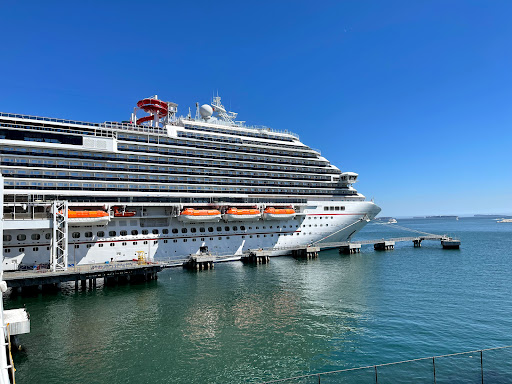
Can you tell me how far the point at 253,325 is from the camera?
2105 centimetres

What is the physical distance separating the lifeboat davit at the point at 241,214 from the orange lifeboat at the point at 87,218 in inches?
574

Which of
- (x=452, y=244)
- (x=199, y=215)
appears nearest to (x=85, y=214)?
(x=199, y=215)

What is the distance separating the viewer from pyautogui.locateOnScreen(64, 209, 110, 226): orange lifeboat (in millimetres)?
33062

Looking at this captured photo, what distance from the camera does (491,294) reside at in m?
27.7

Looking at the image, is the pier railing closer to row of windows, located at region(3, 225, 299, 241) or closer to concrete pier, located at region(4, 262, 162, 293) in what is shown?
concrete pier, located at region(4, 262, 162, 293)

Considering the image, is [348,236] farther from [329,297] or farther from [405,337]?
[405,337]

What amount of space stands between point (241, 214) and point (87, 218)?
59.7 ft

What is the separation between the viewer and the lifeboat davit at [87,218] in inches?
1302

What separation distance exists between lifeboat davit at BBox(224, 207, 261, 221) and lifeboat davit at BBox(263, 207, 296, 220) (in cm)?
135

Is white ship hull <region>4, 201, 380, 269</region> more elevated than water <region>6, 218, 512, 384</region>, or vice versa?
white ship hull <region>4, 201, 380, 269</region>

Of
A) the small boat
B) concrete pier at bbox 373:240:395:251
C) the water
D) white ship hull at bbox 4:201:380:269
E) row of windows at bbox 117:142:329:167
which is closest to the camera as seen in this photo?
the water

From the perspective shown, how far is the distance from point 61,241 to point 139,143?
46.4 feet

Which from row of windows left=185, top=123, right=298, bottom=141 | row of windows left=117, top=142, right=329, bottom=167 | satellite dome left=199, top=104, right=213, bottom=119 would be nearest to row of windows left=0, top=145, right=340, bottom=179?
row of windows left=117, top=142, right=329, bottom=167

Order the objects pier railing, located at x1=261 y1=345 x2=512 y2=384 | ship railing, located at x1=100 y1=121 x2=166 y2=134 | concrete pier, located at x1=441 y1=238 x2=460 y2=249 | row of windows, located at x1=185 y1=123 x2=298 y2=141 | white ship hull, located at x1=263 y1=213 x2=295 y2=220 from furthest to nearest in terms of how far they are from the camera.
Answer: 1. concrete pier, located at x1=441 y1=238 x2=460 y2=249
2. row of windows, located at x1=185 y1=123 x2=298 y2=141
3. white ship hull, located at x1=263 y1=213 x2=295 y2=220
4. ship railing, located at x1=100 y1=121 x2=166 y2=134
5. pier railing, located at x1=261 y1=345 x2=512 y2=384
